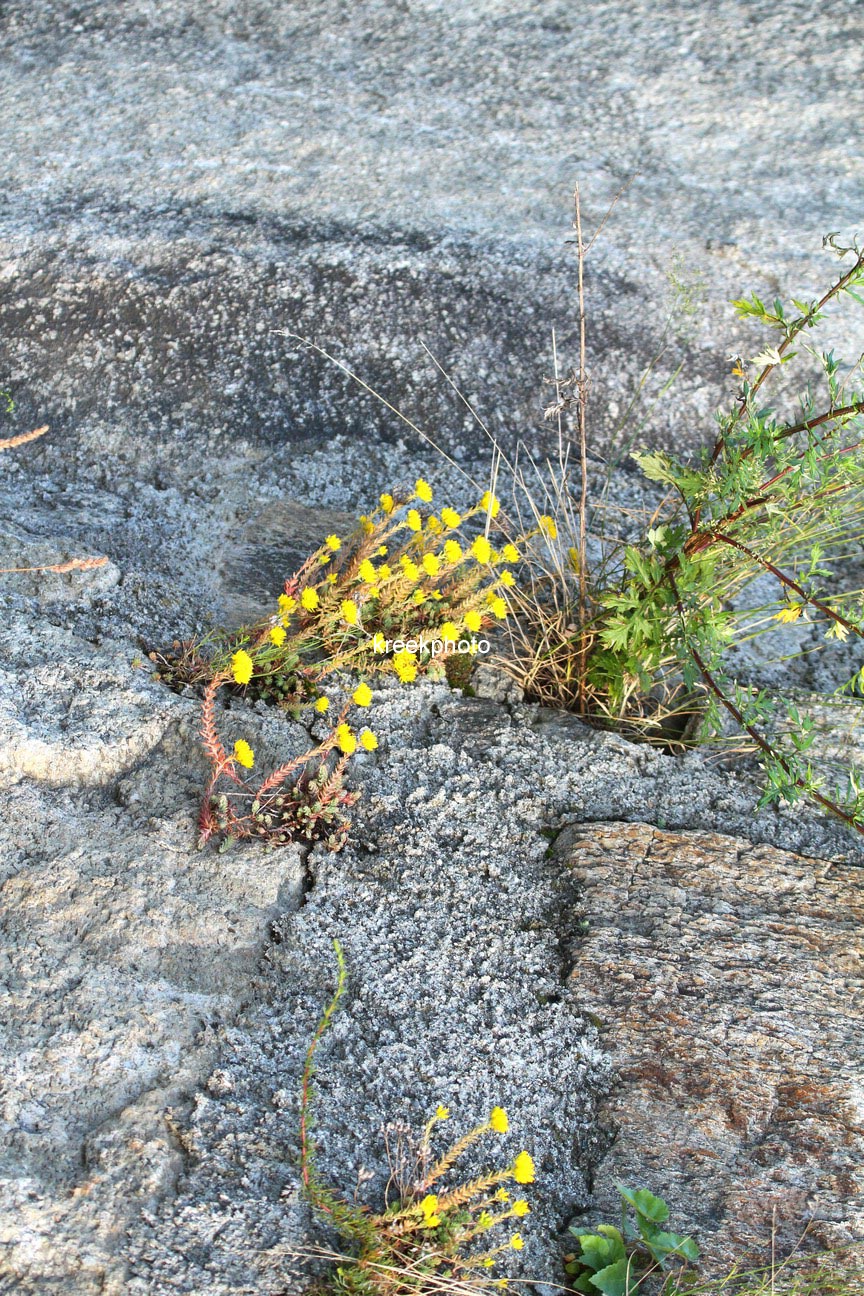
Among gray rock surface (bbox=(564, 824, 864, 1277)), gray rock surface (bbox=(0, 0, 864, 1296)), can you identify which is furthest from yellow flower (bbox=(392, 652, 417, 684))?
gray rock surface (bbox=(564, 824, 864, 1277))

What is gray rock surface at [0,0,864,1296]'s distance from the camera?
5.71ft

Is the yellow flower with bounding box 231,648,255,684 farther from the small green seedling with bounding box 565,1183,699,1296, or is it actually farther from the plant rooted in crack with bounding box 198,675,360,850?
the small green seedling with bounding box 565,1183,699,1296

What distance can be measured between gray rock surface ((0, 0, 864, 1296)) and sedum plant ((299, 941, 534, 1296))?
57 millimetres

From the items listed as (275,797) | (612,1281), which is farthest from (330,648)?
(612,1281)

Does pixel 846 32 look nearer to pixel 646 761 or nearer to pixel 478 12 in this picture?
pixel 478 12

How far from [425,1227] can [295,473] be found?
6.31 ft

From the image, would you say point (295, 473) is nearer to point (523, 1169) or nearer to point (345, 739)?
point (345, 739)

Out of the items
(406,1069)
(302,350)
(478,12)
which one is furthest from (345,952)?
(478,12)

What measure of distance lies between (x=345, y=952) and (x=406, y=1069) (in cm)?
24

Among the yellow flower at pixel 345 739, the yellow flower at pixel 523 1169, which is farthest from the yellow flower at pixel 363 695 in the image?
the yellow flower at pixel 523 1169

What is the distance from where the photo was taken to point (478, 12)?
4.27 m

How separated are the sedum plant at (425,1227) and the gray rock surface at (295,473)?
6 centimetres

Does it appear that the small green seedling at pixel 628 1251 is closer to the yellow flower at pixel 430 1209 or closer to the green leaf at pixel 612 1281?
the green leaf at pixel 612 1281

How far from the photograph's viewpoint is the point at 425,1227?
63.8 inches
